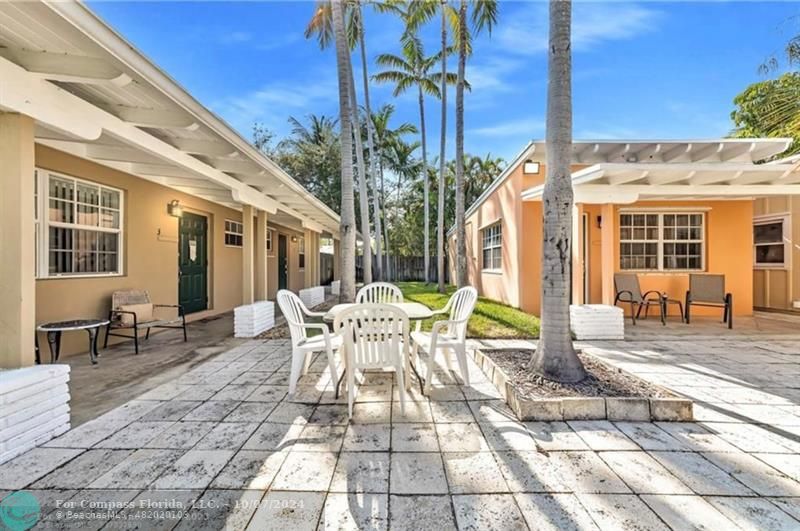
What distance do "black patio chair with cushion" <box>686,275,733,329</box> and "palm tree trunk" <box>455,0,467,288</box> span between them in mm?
4653

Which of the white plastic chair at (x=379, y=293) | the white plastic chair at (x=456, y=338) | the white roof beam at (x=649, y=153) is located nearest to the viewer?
the white plastic chair at (x=456, y=338)

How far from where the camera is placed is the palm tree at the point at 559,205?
11.4ft

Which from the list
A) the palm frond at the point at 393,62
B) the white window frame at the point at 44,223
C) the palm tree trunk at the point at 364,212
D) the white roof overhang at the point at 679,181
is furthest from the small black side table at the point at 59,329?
the palm frond at the point at 393,62

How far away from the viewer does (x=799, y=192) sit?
20.5ft

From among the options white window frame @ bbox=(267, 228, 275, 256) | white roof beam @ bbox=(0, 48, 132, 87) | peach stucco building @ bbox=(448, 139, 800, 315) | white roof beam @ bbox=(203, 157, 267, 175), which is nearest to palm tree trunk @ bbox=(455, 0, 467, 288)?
peach stucco building @ bbox=(448, 139, 800, 315)

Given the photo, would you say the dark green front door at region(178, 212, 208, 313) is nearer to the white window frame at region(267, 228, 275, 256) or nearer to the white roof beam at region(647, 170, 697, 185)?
the white window frame at region(267, 228, 275, 256)

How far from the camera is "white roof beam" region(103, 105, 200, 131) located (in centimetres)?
365

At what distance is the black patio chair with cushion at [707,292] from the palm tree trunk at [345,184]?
22.0 feet

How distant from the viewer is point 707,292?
22.7 ft

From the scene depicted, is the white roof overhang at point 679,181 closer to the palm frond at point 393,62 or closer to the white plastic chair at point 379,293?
the white plastic chair at point 379,293

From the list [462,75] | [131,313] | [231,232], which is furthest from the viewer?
[462,75]

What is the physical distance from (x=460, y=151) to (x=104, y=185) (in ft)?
26.0

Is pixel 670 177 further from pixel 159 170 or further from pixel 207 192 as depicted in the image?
pixel 207 192

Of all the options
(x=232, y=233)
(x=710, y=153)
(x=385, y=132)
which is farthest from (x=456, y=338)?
(x=385, y=132)
